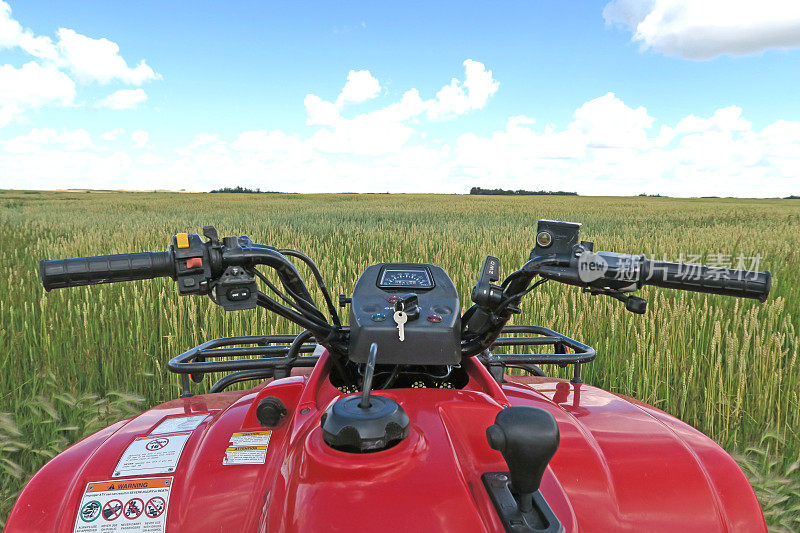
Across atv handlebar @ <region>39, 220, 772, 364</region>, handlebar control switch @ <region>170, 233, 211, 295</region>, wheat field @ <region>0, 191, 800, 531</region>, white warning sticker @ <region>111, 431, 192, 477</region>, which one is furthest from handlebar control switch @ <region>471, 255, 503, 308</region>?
wheat field @ <region>0, 191, 800, 531</region>

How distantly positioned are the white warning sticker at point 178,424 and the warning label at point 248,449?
0.68ft

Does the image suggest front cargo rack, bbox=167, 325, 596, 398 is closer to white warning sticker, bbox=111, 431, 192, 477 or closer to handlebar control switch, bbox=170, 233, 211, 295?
white warning sticker, bbox=111, 431, 192, 477

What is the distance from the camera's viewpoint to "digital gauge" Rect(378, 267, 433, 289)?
1.38 m

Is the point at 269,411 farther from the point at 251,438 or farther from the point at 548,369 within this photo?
the point at 548,369

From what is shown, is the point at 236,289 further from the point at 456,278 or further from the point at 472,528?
the point at 456,278

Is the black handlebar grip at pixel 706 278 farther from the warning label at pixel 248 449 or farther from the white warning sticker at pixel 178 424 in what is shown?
the white warning sticker at pixel 178 424

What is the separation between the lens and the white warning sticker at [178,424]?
135cm

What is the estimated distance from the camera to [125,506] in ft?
3.68

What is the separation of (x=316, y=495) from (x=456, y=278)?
4.79m

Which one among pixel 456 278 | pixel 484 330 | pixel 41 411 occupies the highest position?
pixel 484 330

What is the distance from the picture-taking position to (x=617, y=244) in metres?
7.89

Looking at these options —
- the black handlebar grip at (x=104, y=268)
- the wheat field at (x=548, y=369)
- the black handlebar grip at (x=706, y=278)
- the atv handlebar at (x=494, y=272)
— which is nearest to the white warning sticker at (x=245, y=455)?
the atv handlebar at (x=494, y=272)

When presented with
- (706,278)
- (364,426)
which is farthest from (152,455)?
(706,278)

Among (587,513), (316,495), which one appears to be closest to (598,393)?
(587,513)
